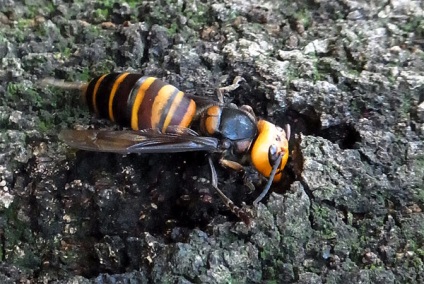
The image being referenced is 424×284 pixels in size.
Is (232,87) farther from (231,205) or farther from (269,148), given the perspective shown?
(231,205)

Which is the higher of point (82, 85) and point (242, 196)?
point (82, 85)

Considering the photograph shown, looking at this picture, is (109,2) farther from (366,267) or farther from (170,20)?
(366,267)

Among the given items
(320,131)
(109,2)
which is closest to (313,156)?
(320,131)

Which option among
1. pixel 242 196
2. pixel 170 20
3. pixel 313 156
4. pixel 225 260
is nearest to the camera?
pixel 225 260

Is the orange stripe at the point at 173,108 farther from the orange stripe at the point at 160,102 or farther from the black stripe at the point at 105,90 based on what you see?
the black stripe at the point at 105,90

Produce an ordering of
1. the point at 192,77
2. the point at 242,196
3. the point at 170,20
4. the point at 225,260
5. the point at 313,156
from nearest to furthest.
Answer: the point at 225,260
the point at 313,156
the point at 242,196
the point at 192,77
the point at 170,20

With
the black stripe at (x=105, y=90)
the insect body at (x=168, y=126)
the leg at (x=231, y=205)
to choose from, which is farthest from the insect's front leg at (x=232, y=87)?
the black stripe at (x=105, y=90)

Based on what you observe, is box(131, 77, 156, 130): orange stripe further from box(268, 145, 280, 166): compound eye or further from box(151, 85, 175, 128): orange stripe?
box(268, 145, 280, 166): compound eye
